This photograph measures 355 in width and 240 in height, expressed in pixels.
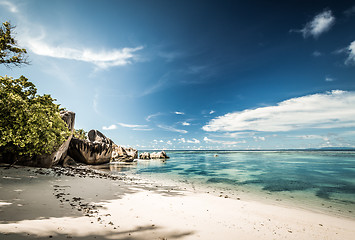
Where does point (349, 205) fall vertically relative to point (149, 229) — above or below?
below

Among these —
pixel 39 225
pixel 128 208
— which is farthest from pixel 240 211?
pixel 39 225

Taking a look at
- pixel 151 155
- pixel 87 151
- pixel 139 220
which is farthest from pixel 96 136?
pixel 139 220

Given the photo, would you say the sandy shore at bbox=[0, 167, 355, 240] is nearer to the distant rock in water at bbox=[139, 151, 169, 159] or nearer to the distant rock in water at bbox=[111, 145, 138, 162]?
the distant rock in water at bbox=[111, 145, 138, 162]

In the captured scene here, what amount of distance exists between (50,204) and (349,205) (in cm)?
2148

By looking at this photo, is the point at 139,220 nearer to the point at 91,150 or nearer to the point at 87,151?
the point at 87,151

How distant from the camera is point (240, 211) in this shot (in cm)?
909

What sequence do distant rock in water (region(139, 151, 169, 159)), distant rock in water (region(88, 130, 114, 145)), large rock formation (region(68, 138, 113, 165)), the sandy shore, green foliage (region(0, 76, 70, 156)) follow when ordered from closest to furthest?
the sandy shore
green foliage (region(0, 76, 70, 156))
large rock formation (region(68, 138, 113, 165))
distant rock in water (region(88, 130, 114, 145))
distant rock in water (region(139, 151, 169, 159))

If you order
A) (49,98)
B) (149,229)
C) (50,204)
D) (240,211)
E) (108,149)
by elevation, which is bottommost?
(240,211)

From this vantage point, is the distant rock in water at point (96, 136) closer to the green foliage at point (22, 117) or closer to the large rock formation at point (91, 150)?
the large rock formation at point (91, 150)

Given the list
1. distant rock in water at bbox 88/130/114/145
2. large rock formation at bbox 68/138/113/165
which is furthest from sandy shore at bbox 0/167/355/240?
distant rock in water at bbox 88/130/114/145

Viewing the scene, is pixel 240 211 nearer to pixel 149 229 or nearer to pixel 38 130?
pixel 149 229

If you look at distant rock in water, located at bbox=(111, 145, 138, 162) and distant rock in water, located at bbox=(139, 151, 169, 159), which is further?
distant rock in water, located at bbox=(139, 151, 169, 159)

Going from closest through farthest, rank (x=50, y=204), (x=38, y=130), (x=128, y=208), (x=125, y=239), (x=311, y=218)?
(x=125, y=239) < (x=50, y=204) < (x=128, y=208) < (x=311, y=218) < (x=38, y=130)

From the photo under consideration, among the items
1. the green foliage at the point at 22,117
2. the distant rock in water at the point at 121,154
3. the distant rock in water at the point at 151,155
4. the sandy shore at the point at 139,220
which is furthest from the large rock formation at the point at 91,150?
the distant rock in water at the point at 151,155
